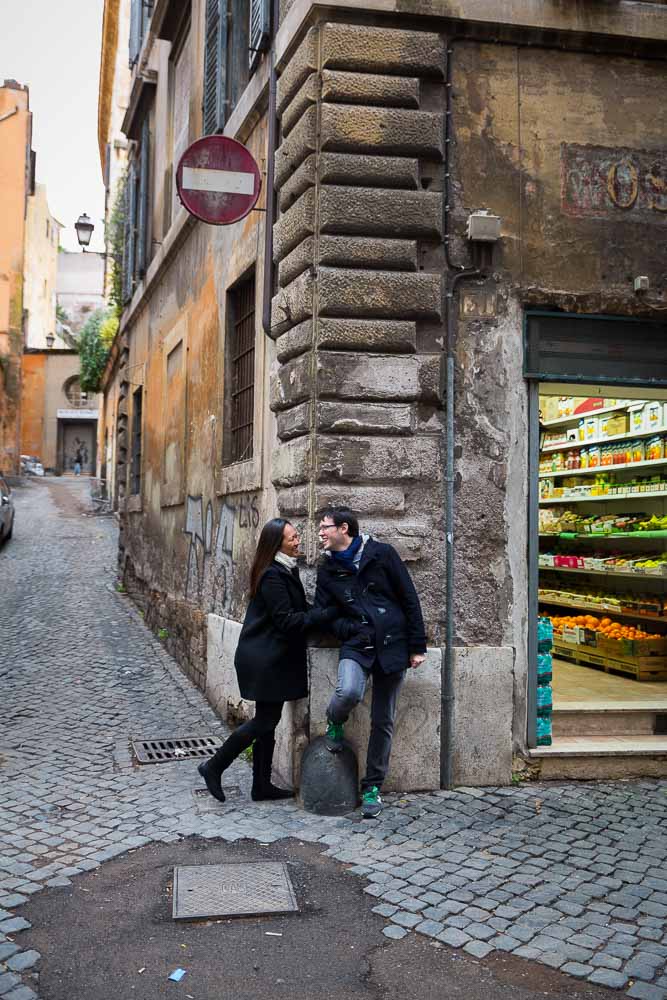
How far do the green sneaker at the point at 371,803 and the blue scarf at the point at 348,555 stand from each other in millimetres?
1292

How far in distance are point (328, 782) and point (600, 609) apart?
4.58 m

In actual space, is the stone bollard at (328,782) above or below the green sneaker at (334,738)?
below

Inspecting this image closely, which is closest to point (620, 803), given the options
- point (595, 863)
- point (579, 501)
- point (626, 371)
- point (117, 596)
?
point (595, 863)

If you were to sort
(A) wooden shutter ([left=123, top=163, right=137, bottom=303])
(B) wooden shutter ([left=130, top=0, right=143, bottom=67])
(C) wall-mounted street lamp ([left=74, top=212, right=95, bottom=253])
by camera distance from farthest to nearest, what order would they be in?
(C) wall-mounted street lamp ([left=74, top=212, right=95, bottom=253]) → (B) wooden shutter ([left=130, top=0, right=143, bottom=67]) → (A) wooden shutter ([left=123, top=163, right=137, bottom=303])

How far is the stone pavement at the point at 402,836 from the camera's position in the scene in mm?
3812

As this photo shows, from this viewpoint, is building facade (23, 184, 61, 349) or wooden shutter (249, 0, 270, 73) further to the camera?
building facade (23, 184, 61, 349)

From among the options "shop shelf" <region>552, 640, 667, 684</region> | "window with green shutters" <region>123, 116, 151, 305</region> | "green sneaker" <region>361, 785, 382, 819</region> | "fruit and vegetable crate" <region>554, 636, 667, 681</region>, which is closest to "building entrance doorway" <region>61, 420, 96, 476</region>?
"window with green shutters" <region>123, 116, 151, 305</region>

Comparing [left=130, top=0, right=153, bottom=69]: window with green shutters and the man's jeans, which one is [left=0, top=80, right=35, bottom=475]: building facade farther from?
the man's jeans

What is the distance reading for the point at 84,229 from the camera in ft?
82.8

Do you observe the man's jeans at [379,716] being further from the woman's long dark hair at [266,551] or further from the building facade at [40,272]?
the building facade at [40,272]

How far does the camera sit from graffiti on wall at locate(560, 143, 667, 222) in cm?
636

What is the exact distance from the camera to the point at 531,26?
6207 millimetres

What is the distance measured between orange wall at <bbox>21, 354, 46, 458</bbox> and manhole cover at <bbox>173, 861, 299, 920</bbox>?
44.4 m

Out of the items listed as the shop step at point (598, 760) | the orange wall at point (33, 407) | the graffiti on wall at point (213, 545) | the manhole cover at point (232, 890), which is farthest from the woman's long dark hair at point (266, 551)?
the orange wall at point (33, 407)
